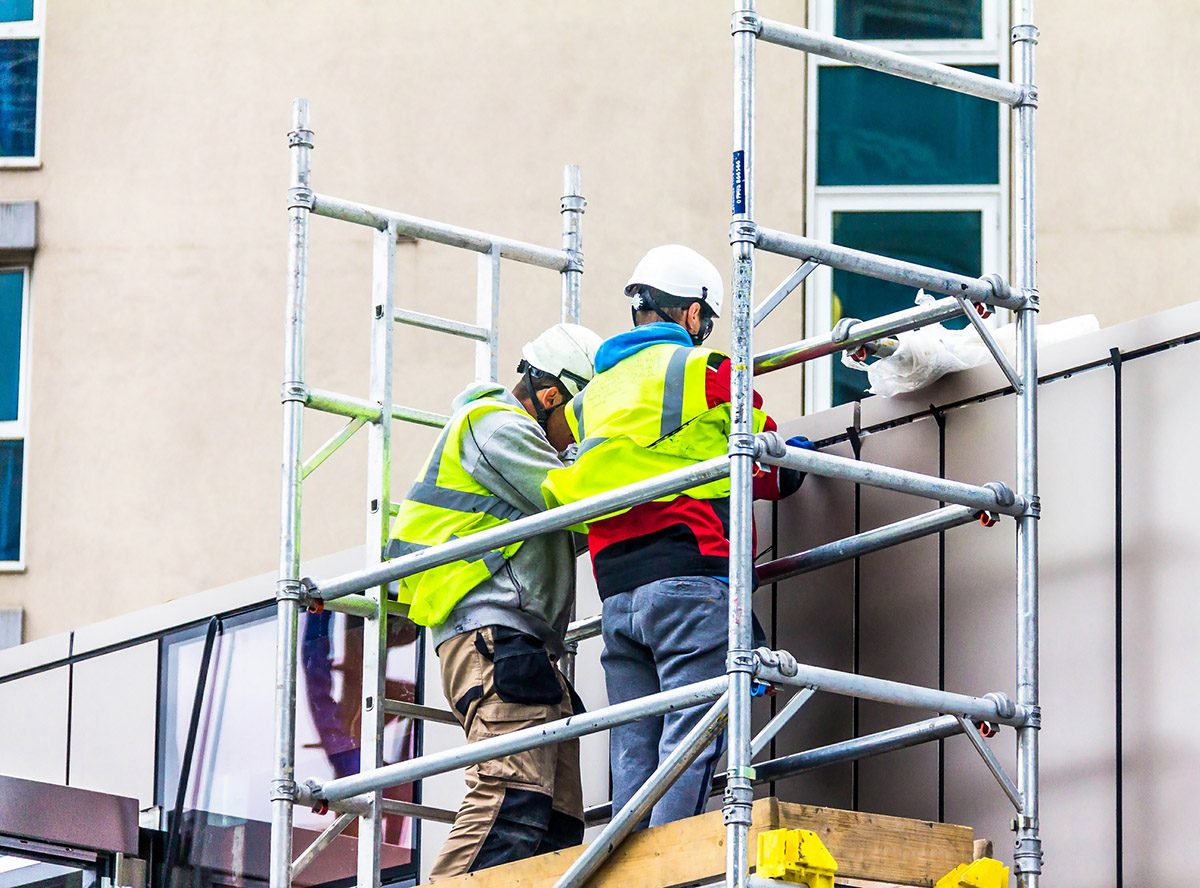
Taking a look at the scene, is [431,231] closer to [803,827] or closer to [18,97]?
[803,827]

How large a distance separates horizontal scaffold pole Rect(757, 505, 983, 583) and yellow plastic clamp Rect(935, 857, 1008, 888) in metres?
1.30

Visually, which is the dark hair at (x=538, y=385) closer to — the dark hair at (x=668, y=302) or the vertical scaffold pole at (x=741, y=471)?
the dark hair at (x=668, y=302)

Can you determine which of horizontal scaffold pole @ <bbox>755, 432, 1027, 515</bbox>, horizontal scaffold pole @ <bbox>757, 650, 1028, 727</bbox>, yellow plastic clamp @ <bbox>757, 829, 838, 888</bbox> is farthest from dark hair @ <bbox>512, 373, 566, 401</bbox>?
yellow plastic clamp @ <bbox>757, 829, 838, 888</bbox>

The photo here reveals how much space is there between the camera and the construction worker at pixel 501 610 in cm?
814

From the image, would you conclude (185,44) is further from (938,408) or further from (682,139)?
(938,408)

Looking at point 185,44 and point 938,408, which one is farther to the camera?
point 185,44

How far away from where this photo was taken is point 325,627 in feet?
39.3

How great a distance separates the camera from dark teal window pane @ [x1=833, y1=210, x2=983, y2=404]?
15.9 meters

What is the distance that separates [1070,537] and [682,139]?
9113 mm

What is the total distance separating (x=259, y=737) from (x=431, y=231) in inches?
157

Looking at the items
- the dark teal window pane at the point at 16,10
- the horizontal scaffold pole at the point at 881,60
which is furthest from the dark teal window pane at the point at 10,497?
the horizontal scaffold pole at the point at 881,60

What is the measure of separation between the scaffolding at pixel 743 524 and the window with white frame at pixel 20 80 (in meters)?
9.33

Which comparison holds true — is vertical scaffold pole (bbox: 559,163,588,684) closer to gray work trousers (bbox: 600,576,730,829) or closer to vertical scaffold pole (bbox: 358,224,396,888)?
vertical scaffold pole (bbox: 358,224,396,888)

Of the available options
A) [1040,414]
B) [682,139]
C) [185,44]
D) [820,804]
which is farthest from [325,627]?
[185,44]
